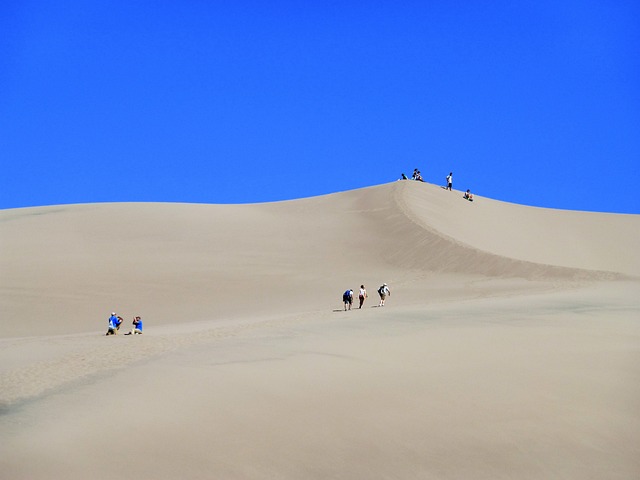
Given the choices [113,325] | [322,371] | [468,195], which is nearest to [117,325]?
[113,325]

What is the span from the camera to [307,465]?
7.43 metres

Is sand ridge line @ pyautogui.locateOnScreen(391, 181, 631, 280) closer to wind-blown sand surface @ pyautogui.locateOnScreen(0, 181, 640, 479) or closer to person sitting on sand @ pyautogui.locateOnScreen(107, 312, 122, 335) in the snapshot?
wind-blown sand surface @ pyautogui.locateOnScreen(0, 181, 640, 479)

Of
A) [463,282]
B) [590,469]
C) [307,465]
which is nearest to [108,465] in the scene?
[307,465]

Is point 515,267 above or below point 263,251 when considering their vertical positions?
below

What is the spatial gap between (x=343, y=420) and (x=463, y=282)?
16382 millimetres

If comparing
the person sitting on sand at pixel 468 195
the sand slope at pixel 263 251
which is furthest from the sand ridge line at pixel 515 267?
the person sitting on sand at pixel 468 195

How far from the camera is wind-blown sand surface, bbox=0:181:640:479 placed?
7617 mm

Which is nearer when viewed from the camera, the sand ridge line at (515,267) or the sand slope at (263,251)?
the sand ridge line at (515,267)

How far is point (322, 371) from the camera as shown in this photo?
1055 cm

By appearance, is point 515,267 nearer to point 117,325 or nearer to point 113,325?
point 117,325

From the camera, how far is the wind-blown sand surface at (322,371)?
25.0 feet

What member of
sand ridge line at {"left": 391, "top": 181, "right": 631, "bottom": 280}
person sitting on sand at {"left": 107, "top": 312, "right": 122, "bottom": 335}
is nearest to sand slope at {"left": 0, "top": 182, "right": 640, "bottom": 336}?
sand ridge line at {"left": 391, "top": 181, "right": 631, "bottom": 280}

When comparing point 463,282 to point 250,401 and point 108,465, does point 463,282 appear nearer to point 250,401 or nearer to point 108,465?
point 250,401

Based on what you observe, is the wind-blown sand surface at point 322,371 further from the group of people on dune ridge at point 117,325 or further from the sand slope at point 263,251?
the group of people on dune ridge at point 117,325
